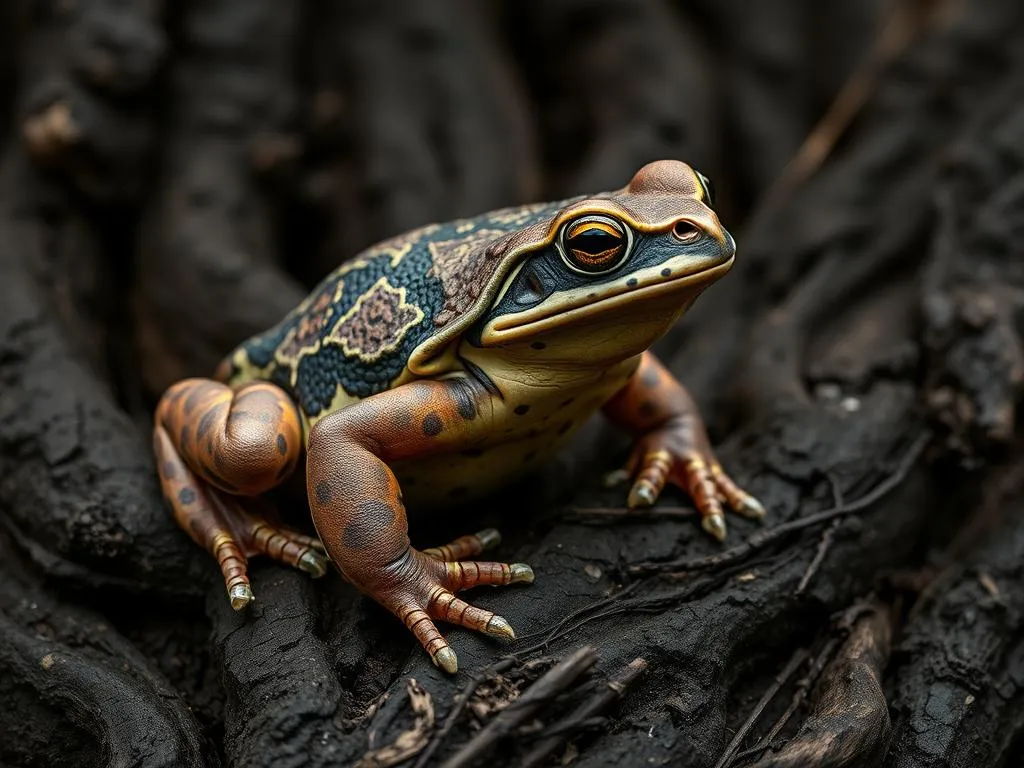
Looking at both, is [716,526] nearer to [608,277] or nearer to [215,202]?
[608,277]

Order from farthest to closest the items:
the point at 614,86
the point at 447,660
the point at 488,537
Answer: the point at 614,86 < the point at 488,537 < the point at 447,660

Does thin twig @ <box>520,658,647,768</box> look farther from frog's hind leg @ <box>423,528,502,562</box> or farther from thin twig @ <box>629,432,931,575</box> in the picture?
frog's hind leg @ <box>423,528,502,562</box>

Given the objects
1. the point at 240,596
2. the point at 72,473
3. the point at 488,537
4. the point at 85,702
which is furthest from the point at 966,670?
the point at 72,473

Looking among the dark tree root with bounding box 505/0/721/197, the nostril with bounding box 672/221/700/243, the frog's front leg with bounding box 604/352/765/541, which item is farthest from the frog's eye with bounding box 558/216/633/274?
the dark tree root with bounding box 505/0/721/197

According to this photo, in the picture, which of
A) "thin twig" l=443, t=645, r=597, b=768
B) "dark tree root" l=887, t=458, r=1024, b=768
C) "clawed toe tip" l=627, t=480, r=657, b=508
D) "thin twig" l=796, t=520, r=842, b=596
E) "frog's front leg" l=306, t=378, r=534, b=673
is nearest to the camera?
"thin twig" l=443, t=645, r=597, b=768

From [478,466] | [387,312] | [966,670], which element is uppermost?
[387,312]

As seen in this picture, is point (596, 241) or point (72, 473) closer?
point (596, 241)

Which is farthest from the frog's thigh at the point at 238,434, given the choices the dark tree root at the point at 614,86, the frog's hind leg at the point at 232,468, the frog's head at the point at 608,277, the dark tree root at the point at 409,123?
the dark tree root at the point at 614,86
